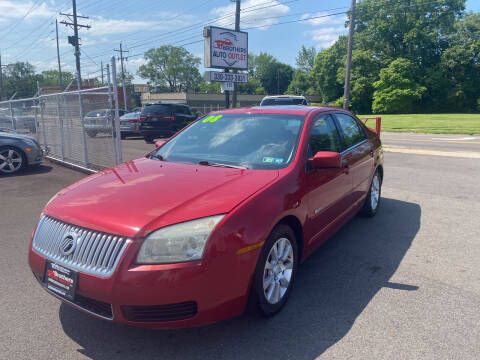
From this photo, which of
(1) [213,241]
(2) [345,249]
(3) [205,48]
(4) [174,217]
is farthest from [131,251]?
(3) [205,48]

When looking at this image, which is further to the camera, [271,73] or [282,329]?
[271,73]

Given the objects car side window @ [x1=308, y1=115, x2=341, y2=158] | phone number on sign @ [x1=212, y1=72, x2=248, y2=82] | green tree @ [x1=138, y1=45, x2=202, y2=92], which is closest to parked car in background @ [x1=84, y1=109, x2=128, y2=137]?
car side window @ [x1=308, y1=115, x2=341, y2=158]

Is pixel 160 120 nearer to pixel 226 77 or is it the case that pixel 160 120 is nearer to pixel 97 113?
pixel 226 77

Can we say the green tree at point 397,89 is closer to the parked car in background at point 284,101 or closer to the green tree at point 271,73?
the parked car in background at point 284,101

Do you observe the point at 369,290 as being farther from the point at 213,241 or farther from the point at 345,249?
the point at 213,241

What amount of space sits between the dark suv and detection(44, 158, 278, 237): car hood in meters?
13.7

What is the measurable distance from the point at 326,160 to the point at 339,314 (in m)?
1.28

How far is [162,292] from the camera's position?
7.50 ft

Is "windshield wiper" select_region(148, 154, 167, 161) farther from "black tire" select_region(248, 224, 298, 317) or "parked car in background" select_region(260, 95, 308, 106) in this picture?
"parked car in background" select_region(260, 95, 308, 106)

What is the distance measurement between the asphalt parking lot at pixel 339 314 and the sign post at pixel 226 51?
15.3 m

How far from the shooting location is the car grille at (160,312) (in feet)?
7.68

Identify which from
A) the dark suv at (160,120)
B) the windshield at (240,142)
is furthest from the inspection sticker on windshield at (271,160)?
the dark suv at (160,120)

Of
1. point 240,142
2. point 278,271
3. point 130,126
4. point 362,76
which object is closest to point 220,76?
point 130,126

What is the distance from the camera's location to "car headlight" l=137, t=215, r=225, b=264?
91.5 inches
